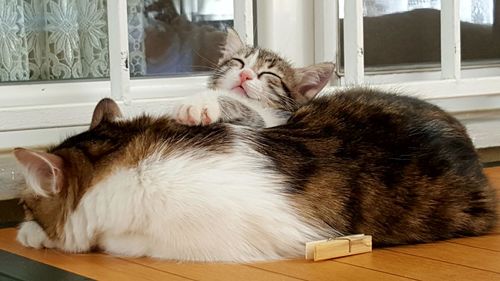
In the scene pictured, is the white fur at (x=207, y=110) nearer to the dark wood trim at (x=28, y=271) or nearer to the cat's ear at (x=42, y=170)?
the cat's ear at (x=42, y=170)

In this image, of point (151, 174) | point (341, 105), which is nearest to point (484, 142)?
point (341, 105)

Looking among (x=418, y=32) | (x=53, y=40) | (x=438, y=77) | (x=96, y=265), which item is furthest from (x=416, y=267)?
(x=418, y=32)

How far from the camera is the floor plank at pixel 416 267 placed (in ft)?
4.53

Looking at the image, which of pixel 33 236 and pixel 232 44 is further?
pixel 232 44

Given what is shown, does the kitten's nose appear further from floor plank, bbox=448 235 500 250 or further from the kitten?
floor plank, bbox=448 235 500 250

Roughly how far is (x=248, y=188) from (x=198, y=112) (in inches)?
11.9

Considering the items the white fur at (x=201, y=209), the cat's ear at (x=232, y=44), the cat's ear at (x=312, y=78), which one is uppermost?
the cat's ear at (x=232, y=44)

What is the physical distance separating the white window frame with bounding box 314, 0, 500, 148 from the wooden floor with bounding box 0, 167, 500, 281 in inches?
30.9

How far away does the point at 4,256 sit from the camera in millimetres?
1579

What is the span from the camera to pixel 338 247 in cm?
150

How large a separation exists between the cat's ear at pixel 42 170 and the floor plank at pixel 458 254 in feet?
1.98

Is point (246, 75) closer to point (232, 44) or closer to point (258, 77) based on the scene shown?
point (258, 77)

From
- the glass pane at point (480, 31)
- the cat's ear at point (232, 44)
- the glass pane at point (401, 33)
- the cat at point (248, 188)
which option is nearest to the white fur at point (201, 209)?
the cat at point (248, 188)

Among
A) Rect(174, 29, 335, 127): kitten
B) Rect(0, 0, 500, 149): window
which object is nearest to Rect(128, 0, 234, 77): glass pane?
Rect(0, 0, 500, 149): window
